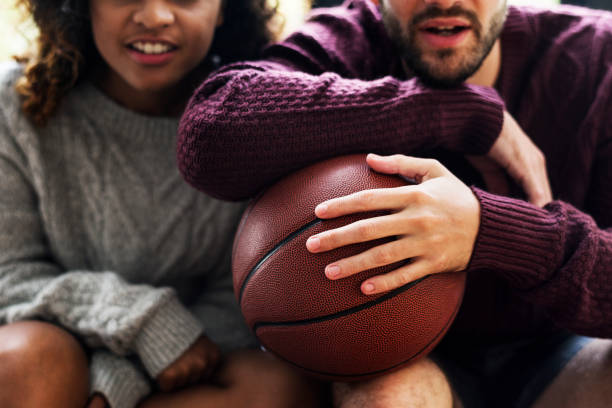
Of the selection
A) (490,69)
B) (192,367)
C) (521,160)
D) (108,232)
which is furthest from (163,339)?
(490,69)

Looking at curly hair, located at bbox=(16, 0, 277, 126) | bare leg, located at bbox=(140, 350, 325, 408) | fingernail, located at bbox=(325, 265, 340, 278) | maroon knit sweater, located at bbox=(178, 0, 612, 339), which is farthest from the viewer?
curly hair, located at bbox=(16, 0, 277, 126)

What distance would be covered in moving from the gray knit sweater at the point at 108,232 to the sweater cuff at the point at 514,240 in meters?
0.64

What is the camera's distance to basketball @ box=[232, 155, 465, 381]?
80 centimetres

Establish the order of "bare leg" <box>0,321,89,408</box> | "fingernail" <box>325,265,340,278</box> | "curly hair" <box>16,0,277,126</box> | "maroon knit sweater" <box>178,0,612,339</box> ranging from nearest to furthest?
"fingernail" <box>325,265,340,278</box>, "maroon knit sweater" <box>178,0,612,339</box>, "bare leg" <box>0,321,89,408</box>, "curly hair" <box>16,0,277,126</box>

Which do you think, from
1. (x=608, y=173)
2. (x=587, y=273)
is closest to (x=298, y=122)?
(x=587, y=273)

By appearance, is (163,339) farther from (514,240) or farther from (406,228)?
(514,240)

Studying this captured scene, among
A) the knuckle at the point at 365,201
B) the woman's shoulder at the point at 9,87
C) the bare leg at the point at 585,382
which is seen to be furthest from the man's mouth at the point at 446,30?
the woman's shoulder at the point at 9,87

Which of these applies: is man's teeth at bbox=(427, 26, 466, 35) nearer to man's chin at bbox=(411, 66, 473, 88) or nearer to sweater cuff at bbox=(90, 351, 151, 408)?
man's chin at bbox=(411, 66, 473, 88)

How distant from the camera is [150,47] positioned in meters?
1.19

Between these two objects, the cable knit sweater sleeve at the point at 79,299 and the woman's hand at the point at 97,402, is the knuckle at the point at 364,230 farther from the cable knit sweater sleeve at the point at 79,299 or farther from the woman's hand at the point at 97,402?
the woman's hand at the point at 97,402

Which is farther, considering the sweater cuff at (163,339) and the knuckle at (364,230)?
the sweater cuff at (163,339)

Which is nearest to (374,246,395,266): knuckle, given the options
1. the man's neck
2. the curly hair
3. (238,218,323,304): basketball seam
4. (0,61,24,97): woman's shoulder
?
(238,218,323,304): basketball seam

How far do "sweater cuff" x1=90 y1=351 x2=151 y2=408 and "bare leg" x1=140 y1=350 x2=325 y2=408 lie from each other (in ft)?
0.11

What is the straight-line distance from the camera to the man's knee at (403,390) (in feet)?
2.98
